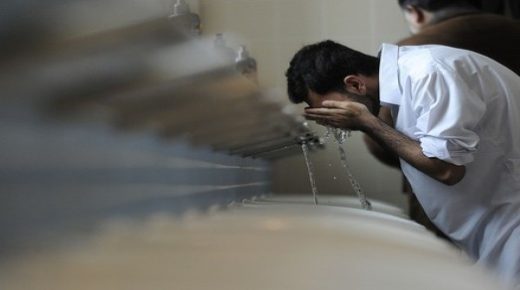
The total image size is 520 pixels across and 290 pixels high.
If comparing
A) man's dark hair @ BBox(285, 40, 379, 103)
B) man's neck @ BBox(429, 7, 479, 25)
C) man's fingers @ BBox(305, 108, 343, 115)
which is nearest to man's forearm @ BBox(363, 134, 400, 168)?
man's neck @ BBox(429, 7, 479, 25)

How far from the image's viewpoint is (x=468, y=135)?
108 cm

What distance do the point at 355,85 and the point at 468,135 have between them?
0.33m

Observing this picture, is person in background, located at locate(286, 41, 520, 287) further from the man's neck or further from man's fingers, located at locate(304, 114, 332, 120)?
the man's neck

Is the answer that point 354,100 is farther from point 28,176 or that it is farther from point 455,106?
point 28,176

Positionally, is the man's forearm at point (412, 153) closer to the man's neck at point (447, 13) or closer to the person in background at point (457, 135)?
the person in background at point (457, 135)

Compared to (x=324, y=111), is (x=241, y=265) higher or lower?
lower

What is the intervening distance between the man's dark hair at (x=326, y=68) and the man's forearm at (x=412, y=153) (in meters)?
0.17

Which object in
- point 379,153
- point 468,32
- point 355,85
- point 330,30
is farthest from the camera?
point 330,30

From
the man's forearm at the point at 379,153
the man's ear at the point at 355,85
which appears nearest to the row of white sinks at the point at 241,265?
the man's ear at the point at 355,85

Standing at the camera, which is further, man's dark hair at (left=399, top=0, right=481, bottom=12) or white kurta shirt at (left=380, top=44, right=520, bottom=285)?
man's dark hair at (left=399, top=0, right=481, bottom=12)

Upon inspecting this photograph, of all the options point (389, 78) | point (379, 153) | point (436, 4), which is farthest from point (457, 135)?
point (379, 153)

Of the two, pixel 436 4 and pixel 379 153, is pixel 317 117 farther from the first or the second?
pixel 379 153

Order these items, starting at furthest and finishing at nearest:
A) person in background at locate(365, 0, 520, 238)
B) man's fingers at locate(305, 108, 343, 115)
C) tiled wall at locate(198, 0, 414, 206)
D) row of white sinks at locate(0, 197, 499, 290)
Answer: tiled wall at locate(198, 0, 414, 206) < person in background at locate(365, 0, 520, 238) < man's fingers at locate(305, 108, 343, 115) < row of white sinks at locate(0, 197, 499, 290)

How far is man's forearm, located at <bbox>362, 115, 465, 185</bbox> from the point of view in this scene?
1.12 m
